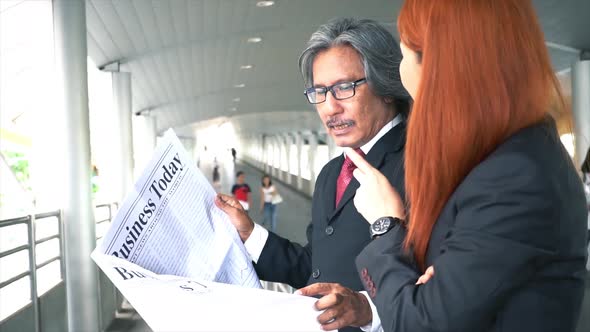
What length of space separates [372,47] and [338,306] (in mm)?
846

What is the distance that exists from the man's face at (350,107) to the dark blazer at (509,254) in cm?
72

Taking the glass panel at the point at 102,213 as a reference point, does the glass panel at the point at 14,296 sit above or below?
below

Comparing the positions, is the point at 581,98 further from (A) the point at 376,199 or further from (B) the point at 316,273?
(A) the point at 376,199

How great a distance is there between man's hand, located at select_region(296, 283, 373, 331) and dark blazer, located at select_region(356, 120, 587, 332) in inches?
4.7

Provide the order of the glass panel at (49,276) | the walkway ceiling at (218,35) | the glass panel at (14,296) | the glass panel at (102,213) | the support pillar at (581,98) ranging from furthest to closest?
the support pillar at (581,98) < the walkway ceiling at (218,35) < the glass panel at (102,213) < the glass panel at (49,276) < the glass panel at (14,296)

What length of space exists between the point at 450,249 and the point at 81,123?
6178mm

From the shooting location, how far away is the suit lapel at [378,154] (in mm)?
1649

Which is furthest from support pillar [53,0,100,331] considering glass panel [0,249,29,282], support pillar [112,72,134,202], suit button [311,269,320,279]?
suit button [311,269,320,279]

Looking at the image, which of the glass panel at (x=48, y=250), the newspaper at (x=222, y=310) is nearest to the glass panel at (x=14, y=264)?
the glass panel at (x=48, y=250)

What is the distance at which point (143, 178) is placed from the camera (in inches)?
57.7

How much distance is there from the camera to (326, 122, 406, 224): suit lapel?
1.65 metres

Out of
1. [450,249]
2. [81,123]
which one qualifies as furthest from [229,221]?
[81,123]

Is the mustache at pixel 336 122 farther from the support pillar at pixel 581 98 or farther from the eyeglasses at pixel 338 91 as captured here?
the support pillar at pixel 581 98

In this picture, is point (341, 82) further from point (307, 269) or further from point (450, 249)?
point (450, 249)
